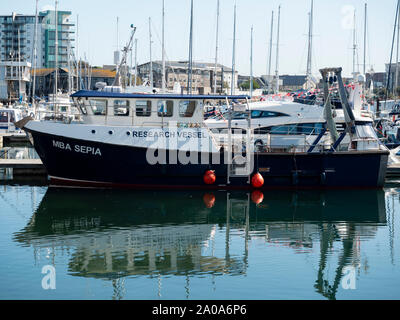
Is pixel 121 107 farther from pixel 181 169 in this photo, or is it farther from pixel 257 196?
pixel 257 196

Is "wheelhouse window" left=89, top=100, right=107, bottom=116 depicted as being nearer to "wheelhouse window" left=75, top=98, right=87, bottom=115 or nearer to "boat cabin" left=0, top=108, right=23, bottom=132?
"wheelhouse window" left=75, top=98, right=87, bottom=115

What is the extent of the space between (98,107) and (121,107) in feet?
2.68

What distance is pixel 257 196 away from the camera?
20.0m

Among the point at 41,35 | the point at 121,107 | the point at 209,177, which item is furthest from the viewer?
the point at 41,35

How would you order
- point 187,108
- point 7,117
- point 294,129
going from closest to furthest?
point 187,108 < point 294,129 < point 7,117

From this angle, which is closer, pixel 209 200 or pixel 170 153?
pixel 170 153

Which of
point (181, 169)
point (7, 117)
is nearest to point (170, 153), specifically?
point (181, 169)

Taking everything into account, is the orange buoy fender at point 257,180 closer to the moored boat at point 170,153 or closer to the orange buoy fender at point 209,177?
the moored boat at point 170,153

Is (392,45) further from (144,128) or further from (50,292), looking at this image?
(50,292)

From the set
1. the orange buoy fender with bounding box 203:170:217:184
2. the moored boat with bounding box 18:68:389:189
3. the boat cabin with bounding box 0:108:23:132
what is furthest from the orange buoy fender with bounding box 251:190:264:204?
the boat cabin with bounding box 0:108:23:132

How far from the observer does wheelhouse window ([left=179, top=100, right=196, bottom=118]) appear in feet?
64.6
